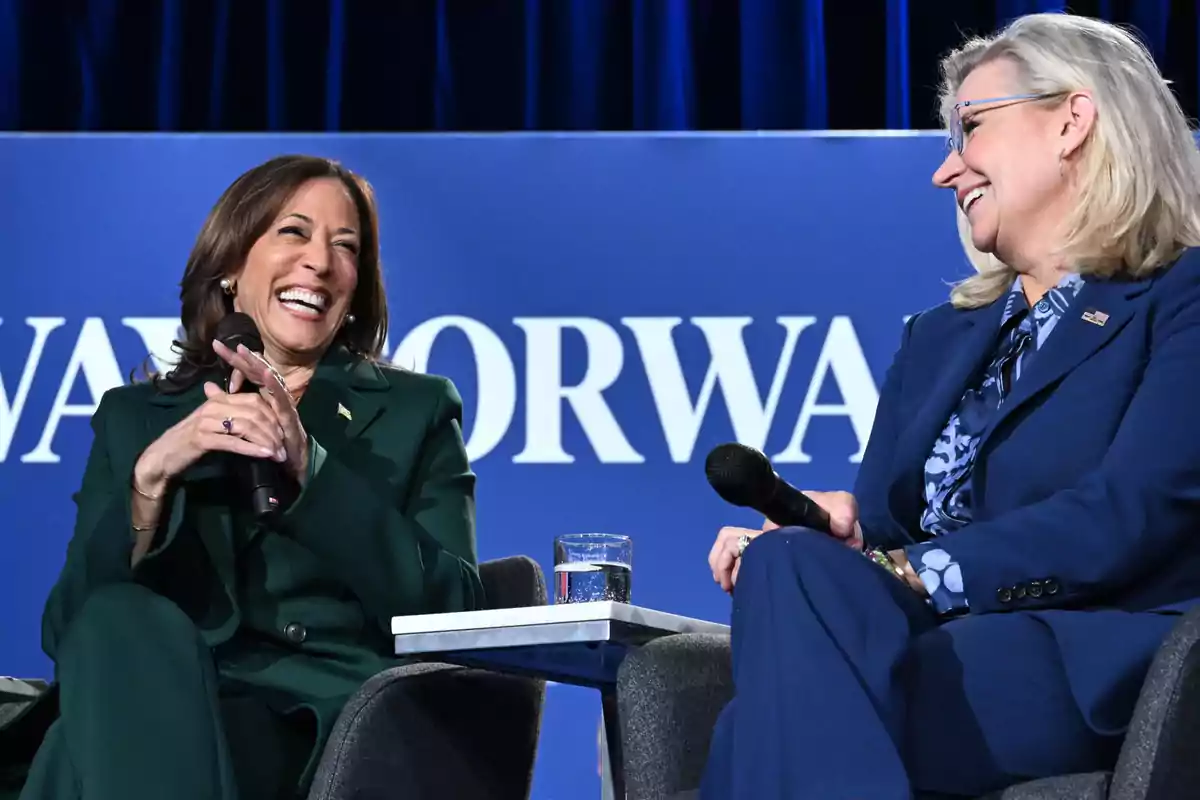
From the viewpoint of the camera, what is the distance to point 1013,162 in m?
2.09

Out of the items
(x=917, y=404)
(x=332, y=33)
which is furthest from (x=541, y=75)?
(x=917, y=404)

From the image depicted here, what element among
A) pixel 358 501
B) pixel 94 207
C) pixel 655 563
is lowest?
pixel 655 563

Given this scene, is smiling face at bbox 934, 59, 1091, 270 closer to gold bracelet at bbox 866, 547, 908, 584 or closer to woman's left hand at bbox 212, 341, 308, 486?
gold bracelet at bbox 866, 547, 908, 584

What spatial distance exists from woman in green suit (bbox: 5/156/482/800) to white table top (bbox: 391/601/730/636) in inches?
11.1

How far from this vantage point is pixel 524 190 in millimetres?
3152

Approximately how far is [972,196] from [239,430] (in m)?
0.98

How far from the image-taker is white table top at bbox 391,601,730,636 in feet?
5.68

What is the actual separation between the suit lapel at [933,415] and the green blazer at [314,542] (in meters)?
0.60

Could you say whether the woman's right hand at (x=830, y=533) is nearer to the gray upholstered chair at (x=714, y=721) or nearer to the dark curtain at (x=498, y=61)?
the gray upholstered chair at (x=714, y=721)

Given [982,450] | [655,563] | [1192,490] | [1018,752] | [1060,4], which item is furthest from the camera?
[1060,4]

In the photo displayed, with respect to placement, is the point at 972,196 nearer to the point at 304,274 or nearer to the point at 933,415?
the point at 933,415

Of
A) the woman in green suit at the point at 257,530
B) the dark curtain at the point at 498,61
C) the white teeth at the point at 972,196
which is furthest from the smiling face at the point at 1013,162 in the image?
the dark curtain at the point at 498,61

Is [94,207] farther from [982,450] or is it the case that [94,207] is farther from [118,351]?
[982,450]

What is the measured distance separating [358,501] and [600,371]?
3.50 feet
